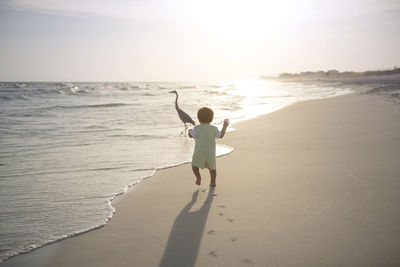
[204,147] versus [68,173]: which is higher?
[204,147]

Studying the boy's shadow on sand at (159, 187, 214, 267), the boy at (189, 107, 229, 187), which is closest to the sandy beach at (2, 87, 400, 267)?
the boy's shadow on sand at (159, 187, 214, 267)

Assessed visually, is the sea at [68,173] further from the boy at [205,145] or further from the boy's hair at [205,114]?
the boy's hair at [205,114]

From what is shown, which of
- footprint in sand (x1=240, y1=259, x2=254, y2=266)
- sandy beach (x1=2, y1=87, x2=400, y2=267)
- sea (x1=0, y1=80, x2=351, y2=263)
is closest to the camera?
footprint in sand (x1=240, y1=259, x2=254, y2=266)

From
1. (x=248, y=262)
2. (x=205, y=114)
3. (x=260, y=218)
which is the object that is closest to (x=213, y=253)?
(x=248, y=262)

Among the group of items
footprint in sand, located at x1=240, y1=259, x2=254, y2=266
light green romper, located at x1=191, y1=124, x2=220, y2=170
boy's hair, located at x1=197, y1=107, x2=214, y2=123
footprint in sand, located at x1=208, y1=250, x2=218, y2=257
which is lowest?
footprint in sand, located at x1=240, y1=259, x2=254, y2=266

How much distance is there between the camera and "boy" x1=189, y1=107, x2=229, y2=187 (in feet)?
14.0

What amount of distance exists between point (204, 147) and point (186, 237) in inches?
65.7

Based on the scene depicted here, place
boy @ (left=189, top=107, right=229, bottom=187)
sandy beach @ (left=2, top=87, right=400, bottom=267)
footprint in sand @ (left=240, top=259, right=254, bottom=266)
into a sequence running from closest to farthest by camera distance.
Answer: footprint in sand @ (left=240, top=259, right=254, bottom=266)
sandy beach @ (left=2, top=87, right=400, bottom=267)
boy @ (left=189, top=107, right=229, bottom=187)

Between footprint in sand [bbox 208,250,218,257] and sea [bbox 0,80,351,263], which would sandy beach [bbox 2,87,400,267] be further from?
sea [bbox 0,80,351,263]

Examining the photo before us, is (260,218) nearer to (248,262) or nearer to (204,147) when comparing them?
(248,262)

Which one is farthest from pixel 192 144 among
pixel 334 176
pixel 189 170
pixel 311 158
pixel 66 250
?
pixel 66 250

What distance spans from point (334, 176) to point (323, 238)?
73.6 inches

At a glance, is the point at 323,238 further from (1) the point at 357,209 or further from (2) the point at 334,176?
(2) the point at 334,176

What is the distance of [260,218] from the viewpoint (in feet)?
10.5
